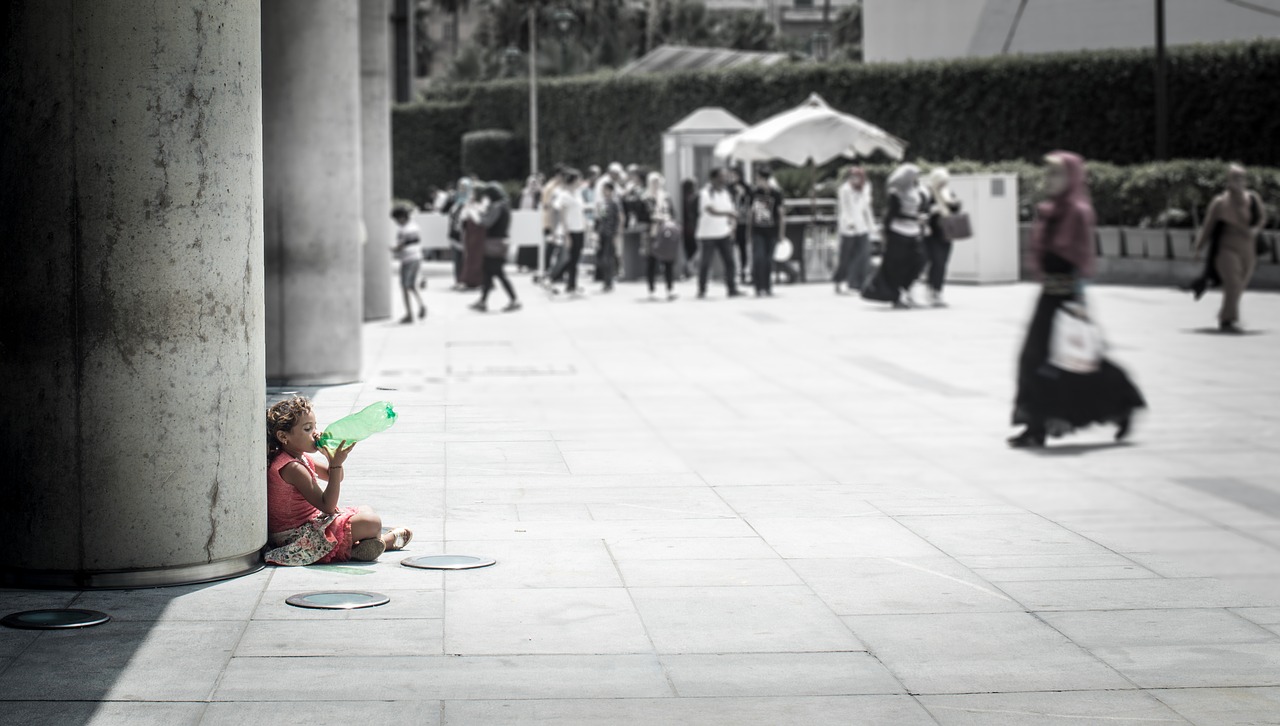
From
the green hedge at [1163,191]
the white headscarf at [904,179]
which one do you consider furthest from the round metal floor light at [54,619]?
the green hedge at [1163,191]

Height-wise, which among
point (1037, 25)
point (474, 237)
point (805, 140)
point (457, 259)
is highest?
point (1037, 25)

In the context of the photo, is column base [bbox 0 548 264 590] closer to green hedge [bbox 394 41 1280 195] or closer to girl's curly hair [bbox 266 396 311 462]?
girl's curly hair [bbox 266 396 311 462]

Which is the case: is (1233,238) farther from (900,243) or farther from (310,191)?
(310,191)

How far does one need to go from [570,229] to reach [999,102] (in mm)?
13313

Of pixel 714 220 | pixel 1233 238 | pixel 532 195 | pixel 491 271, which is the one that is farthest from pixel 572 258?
pixel 1233 238

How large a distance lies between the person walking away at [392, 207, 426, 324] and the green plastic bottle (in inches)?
489

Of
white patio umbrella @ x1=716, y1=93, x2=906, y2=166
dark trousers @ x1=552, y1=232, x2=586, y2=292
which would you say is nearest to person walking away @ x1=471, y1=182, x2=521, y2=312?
dark trousers @ x1=552, y1=232, x2=586, y2=292

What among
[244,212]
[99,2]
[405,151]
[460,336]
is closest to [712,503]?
[244,212]

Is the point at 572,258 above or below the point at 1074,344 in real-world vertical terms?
above

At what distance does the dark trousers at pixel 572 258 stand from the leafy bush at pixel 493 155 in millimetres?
24171

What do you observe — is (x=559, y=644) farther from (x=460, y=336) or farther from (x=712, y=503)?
(x=460, y=336)

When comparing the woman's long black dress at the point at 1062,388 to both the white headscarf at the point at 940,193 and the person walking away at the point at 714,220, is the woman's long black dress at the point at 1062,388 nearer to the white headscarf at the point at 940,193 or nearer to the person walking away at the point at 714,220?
the white headscarf at the point at 940,193

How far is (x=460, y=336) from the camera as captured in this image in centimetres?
1758

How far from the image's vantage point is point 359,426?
261 inches
